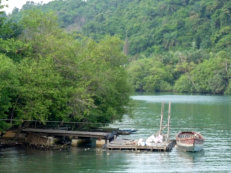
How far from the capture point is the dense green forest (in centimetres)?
5119

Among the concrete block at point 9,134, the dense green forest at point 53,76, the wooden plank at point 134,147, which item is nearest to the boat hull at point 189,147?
the wooden plank at point 134,147

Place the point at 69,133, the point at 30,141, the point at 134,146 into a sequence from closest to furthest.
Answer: the point at 134,146
the point at 69,133
the point at 30,141

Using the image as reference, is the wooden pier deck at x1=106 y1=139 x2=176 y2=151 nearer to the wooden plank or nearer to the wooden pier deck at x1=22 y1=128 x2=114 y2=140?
the wooden plank

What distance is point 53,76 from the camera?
53.0 m

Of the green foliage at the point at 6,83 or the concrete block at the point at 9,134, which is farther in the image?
the concrete block at the point at 9,134

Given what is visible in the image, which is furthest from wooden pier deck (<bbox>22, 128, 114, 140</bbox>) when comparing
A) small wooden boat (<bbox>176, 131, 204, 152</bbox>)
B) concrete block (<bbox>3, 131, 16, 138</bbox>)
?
small wooden boat (<bbox>176, 131, 204, 152</bbox>)

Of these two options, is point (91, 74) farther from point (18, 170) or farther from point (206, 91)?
point (206, 91)

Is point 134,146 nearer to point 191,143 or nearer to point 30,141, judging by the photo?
point 191,143

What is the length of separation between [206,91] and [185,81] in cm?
1151

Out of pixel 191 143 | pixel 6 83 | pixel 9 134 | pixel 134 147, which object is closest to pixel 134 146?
pixel 134 147

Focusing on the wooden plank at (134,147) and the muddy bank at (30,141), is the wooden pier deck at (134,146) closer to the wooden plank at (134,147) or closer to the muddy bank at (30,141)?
the wooden plank at (134,147)

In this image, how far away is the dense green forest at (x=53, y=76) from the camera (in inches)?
2015

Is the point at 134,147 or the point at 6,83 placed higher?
the point at 6,83

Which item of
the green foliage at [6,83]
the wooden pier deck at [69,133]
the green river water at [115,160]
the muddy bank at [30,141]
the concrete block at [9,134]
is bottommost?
the green river water at [115,160]
